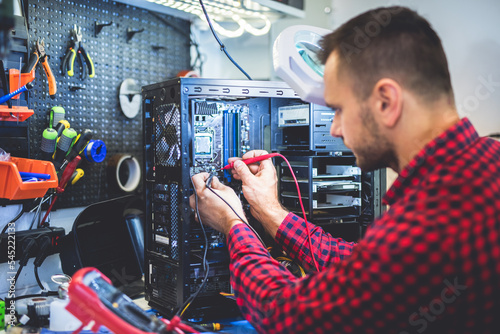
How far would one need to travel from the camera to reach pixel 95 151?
1420mm

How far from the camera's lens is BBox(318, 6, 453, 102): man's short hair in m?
0.71

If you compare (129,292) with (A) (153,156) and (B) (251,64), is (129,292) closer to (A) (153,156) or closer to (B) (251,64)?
(A) (153,156)

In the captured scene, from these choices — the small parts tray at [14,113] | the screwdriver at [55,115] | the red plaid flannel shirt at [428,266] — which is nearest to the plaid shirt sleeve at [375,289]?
the red plaid flannel shirt at [428,266]

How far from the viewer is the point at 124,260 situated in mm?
1433

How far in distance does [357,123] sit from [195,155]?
0.46 metres

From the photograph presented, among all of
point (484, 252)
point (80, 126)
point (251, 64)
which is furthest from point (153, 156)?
point (251, 64)

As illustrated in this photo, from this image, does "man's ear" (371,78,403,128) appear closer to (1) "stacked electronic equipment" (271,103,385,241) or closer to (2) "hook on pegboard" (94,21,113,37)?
(1) "stacked electronic equipment" (271,103,385,241)

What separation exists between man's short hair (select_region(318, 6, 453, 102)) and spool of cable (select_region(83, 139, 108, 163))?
94cm

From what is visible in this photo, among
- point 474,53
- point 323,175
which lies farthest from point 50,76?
point 474,53

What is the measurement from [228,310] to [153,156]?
447 millimetres

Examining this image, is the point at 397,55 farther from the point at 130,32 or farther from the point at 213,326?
the point at 130,32

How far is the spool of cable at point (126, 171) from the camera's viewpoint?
1574 mm

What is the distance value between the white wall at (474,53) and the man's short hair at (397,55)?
880 millimetres

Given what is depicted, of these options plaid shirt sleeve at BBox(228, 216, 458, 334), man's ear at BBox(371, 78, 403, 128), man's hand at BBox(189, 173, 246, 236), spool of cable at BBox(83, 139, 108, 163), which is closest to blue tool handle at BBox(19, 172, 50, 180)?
spool of cable at BBox(83, 139, 108, 163)
